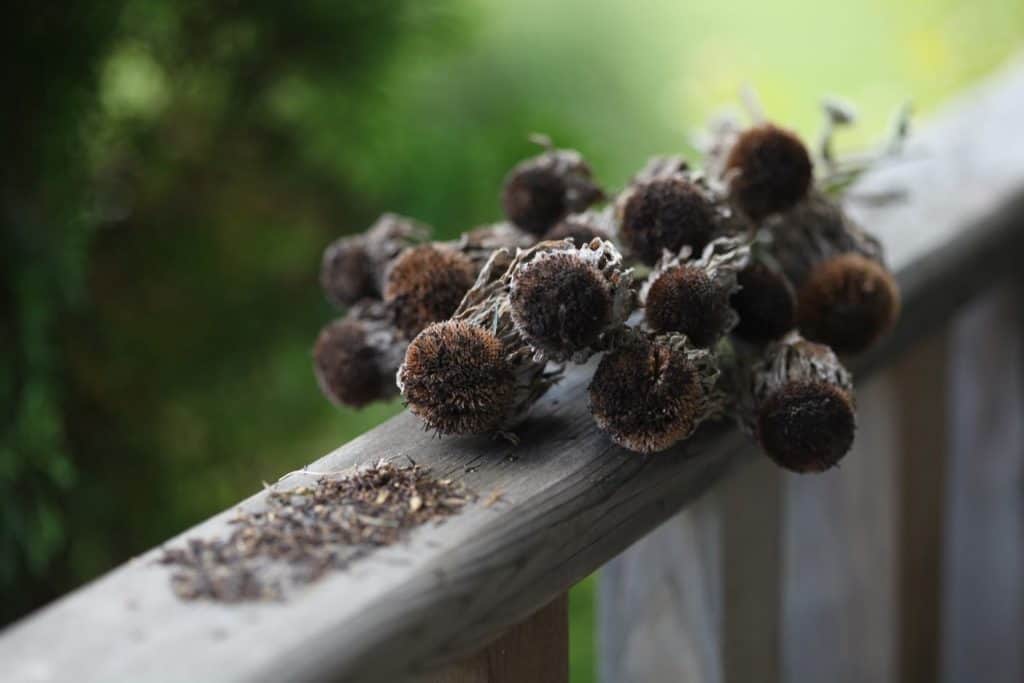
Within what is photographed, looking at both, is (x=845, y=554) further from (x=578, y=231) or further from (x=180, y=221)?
(x=180, y=221)

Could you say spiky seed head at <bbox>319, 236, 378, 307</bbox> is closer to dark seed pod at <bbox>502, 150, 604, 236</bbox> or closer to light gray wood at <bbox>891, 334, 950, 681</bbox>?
dark seed pod at <bbox>502, 150, 604, 236</bbox>

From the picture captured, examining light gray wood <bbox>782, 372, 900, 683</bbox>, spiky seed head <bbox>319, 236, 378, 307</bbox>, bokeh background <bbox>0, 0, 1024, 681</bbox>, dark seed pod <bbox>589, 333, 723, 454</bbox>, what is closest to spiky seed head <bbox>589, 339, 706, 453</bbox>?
dark seed pod <bbox>589, 333, 723, 454</bbox>

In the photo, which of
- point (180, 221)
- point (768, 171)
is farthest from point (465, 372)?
point (180, 221)

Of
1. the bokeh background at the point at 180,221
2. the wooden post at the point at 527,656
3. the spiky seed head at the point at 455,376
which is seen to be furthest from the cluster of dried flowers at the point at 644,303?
the bokeh background at the point at 180,221

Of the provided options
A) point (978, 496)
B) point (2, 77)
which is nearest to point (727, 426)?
point (978, 496)

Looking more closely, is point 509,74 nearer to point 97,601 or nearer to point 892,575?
point 892,575

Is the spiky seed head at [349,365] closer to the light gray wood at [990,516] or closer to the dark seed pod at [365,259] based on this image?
the dark seed pod at [365,259]
